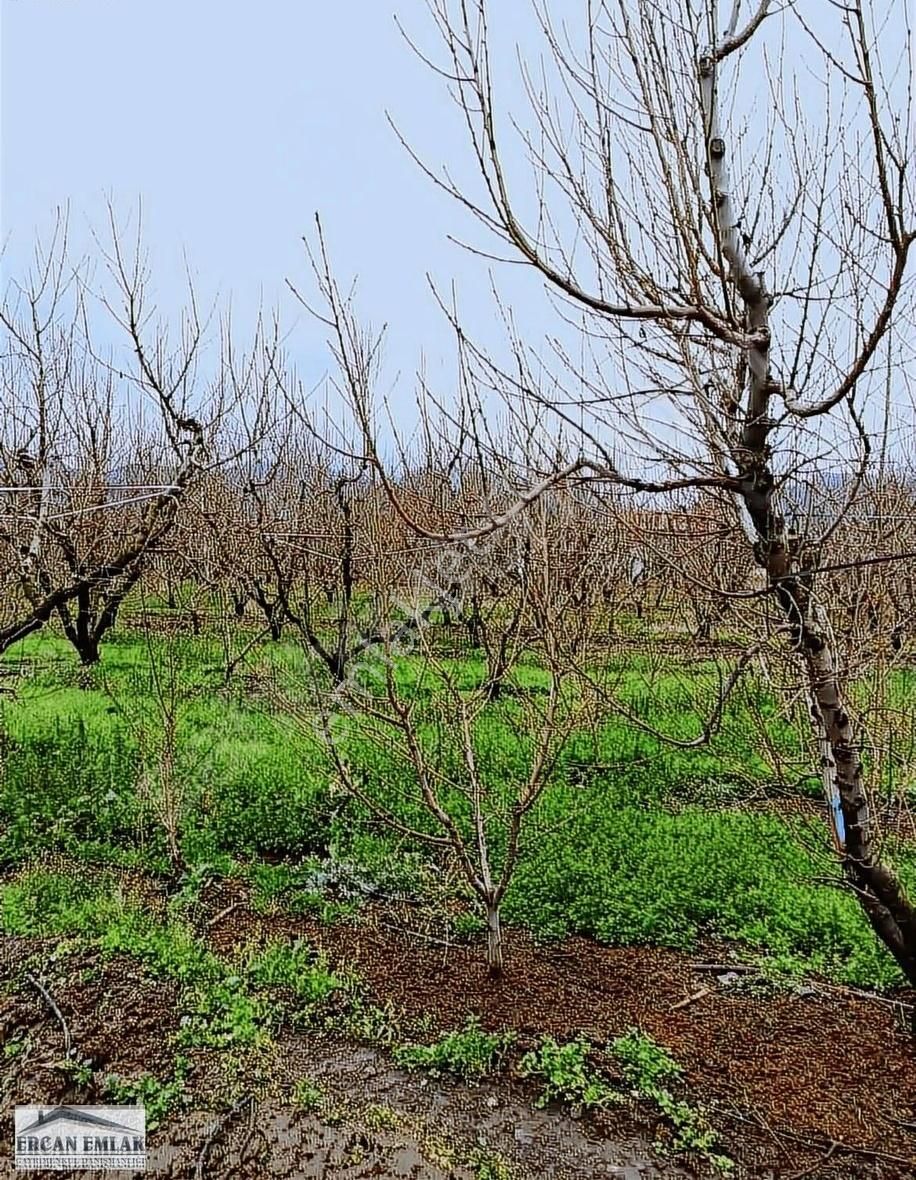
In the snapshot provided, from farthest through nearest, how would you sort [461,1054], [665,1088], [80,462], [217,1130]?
[80,462]
[461,1054]
[665,1088]
[217,1130]

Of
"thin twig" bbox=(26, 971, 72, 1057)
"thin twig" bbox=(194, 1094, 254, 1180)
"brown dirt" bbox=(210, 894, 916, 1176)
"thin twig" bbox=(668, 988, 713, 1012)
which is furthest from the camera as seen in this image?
"thin twig" bbox=(668, 988, 713, 1012)

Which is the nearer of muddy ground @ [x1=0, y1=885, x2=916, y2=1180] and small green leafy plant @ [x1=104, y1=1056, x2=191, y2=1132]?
muddy ground @ [x1=0, y1=885, x2=916, y2=1180]

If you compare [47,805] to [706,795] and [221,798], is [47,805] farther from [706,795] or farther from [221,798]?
[706,795]

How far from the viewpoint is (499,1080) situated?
9.64ft

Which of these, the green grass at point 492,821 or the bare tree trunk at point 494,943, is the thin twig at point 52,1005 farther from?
the bare tree trunk at point 494,943

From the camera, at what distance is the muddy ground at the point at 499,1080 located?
2.58 m

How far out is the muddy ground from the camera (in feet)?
8.46

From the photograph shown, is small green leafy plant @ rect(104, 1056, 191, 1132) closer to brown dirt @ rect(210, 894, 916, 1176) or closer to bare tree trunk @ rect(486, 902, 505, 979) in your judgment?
brown dirt @ rect(210, 894, 916, 1176)

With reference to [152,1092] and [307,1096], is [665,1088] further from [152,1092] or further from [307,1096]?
[152,1092]

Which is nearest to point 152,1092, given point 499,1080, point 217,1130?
point 217,1130

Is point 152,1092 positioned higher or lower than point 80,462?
lower

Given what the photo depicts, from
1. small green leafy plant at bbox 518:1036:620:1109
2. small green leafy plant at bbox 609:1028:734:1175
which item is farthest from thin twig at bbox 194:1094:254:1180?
small green leafy plant at bbox 609:1028:734:1175

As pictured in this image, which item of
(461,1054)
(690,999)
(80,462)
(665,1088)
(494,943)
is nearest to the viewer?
(665,1088)

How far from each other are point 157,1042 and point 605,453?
297 centimetres
